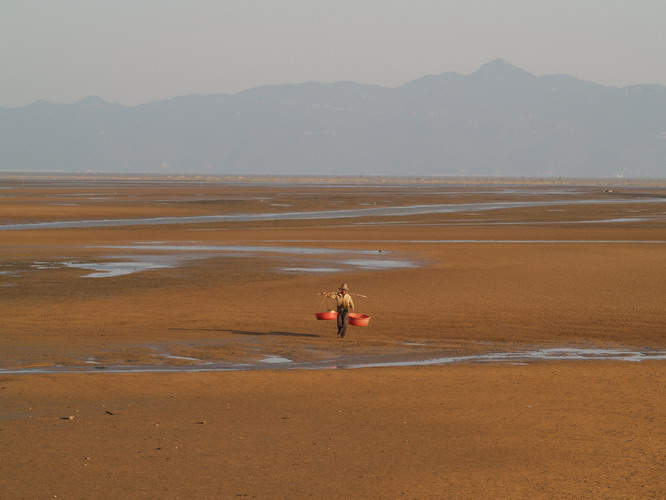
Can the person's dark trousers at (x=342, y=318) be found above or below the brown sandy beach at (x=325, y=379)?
above

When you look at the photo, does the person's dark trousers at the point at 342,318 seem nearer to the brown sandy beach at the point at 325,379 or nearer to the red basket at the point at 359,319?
the brown sandy beach at the point at 325,379

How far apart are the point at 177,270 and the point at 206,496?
20.3 meters

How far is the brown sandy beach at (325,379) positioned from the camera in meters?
9.44

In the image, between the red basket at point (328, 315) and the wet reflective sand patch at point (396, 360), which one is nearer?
the wet reflective sand patch at point (396, 360)

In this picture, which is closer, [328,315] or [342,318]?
[342,318]

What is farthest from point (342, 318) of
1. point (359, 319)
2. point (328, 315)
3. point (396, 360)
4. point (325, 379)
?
point (325, 379)

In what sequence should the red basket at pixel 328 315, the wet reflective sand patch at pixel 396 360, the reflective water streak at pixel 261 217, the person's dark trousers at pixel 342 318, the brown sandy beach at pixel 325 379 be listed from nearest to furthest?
the brown sandy beach at pixel 325 379, the wet reflective sand patch at pixel 396 360, the person's dark trousers at pixel 342 318, the red basket at pixel 328 315, the reflective water streak at pixel 261 217

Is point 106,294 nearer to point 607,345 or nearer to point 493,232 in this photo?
point 607,345

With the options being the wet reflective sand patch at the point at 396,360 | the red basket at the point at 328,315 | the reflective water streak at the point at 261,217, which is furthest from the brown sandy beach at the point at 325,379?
the reflective water streak at the point at 261,217

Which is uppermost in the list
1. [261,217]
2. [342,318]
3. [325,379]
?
[342,318]

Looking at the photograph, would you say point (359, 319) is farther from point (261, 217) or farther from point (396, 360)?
point (261, 217)

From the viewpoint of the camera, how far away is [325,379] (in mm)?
14023

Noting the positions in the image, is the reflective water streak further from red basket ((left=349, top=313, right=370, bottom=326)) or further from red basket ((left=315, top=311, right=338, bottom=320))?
red basket ((left=349, top=313, right=370, bottom=326))

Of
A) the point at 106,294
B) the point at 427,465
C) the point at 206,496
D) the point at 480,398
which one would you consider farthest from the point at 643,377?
the point at 106,294
